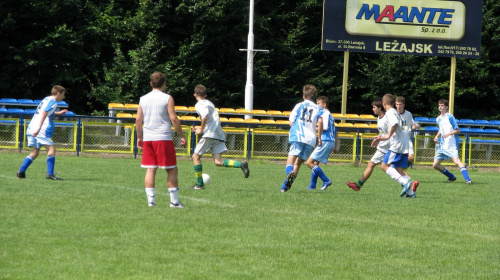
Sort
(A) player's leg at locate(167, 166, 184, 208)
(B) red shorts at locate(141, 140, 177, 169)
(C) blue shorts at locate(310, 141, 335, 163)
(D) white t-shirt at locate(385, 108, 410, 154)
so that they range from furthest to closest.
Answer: (C) blue shorts at locate(310, 141, 335, 163) < (D) white t-shirt at locate(385, 108, 410, 154) < (A) player's leg at locate(167, 166, 184, 208) < (B) red shorts at locate(141, 140, 177, 169)

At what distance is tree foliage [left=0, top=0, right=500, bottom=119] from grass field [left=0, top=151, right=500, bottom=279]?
2181 centimetres

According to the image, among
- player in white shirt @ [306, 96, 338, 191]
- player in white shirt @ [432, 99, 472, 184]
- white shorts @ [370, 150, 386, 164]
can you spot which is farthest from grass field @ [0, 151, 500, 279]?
player in white shirt @ [432, 99, 472, 184]

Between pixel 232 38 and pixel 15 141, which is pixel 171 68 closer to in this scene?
pixel 232 38

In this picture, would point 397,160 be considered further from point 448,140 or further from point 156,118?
point 448,140

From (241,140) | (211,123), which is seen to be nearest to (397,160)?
(211,123)

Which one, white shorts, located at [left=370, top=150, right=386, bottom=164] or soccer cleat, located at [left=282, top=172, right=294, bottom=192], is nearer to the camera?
soccer cleat, located at [left=282, top=172, right=294, bottom=192]

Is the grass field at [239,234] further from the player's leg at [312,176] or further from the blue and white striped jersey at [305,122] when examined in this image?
the blue and white striped jersey at [305,122]

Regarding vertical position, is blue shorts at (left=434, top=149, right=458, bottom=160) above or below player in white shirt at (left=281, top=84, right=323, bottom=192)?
below

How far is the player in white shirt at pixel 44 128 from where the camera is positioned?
45.0 feet

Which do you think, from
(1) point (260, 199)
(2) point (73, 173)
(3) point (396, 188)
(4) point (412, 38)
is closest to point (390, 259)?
(1) point (260, 199)

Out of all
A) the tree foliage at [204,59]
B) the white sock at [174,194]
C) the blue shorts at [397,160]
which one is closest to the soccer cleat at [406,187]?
the blue shorts at [397,160]

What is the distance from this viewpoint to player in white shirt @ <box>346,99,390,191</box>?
1362 centimetres

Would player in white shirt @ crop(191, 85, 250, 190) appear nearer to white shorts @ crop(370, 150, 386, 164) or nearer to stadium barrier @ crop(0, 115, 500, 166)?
white shorts @ crop(370, 150, 386, 164)

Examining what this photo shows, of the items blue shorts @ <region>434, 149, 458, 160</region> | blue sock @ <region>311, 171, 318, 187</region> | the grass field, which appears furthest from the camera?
blue shorts @ <region>434, 149, 458, 160</region>
